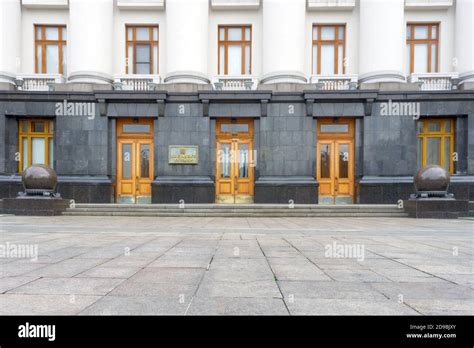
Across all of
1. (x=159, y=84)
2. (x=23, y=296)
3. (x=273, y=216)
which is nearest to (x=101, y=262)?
(x=23, y=296)

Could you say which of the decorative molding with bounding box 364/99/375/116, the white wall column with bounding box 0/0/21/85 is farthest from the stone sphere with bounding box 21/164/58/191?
the decorative molding with bounding box 364/99/375/116

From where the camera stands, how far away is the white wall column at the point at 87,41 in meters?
17.6

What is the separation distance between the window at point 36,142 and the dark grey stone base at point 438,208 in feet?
62.5

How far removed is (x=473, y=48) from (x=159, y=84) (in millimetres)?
17947

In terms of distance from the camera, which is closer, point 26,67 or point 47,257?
point 47,257

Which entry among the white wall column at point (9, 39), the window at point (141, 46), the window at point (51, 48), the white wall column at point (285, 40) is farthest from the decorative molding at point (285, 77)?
the white wall column at point (9, 39)

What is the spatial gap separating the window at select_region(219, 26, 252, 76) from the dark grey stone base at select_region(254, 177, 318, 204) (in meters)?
7.41

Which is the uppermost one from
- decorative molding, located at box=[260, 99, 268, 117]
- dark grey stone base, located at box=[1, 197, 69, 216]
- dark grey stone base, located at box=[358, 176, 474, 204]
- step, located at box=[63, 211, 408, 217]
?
decorative molding, located at box=[260, 99, 268, 117]

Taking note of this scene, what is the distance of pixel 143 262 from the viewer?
4.73m

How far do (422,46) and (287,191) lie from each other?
479 inches

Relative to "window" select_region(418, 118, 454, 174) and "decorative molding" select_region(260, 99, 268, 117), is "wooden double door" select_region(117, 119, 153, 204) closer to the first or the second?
"decorative molding" select_region(260, 99, 268, 117)

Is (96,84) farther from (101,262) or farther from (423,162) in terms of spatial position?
(423,162)

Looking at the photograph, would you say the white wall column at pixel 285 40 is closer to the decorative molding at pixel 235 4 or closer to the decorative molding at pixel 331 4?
the decorative molding at pixel 331 4

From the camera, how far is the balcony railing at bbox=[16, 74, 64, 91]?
58.6 feet
